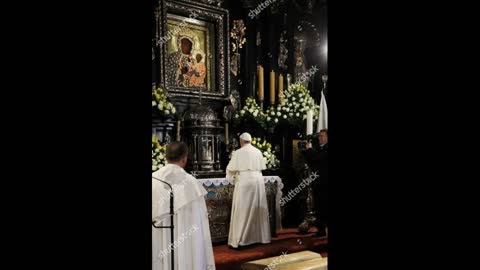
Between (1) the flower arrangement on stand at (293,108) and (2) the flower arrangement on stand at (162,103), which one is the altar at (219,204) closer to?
(2) the flower arrangement on stand at (162,103)

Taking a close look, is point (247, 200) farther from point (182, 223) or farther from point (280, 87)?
point (280, 87)

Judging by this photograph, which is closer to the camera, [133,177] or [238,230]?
[133,177]

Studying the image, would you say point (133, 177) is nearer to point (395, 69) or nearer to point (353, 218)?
point (353, 218)

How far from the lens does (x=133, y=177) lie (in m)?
1.93

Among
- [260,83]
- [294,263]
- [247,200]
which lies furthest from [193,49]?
[294,263]

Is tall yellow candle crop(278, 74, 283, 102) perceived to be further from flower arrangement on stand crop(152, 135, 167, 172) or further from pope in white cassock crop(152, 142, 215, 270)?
pope in white cassock crop(152, 142, 215, 270)

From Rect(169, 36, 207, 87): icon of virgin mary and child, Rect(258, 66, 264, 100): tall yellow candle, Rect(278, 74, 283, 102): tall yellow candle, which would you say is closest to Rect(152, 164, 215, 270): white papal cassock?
Rect(169, 36, 207, 87): icon of virgin mary and child

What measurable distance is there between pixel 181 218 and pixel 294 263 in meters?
1.29

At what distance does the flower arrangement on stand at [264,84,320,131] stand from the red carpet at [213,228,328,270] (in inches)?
88.3

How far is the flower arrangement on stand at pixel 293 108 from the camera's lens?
32.2 feet

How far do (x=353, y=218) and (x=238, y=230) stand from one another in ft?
19.5

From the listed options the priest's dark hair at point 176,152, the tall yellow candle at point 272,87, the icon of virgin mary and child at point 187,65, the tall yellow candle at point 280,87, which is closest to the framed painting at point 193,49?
the icon of virgin mary and child at point 187,65

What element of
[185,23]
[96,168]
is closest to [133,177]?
[96,168]

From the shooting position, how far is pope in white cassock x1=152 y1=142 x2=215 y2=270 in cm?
470
